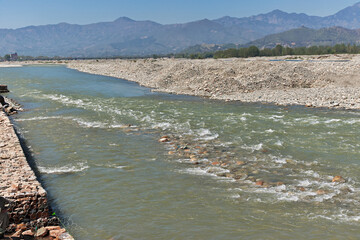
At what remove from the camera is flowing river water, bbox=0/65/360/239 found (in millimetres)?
9656

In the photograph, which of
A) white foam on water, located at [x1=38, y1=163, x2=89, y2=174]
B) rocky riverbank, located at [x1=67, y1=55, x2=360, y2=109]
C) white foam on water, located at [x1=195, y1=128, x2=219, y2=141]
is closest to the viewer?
white foam on water, located at [x1=38, y1=163, x2=89, y2=174]

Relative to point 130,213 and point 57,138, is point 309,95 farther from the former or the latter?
point 130,213

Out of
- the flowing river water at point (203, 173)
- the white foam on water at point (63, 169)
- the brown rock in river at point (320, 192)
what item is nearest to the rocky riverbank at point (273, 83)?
the flowing river water at point (203, 173)

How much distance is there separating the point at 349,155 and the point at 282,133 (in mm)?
4790

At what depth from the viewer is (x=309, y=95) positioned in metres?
31.6

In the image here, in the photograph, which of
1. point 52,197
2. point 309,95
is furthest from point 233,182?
point 309,95

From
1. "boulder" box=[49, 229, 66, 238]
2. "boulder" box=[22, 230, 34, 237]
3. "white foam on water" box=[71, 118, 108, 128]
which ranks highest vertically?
"white foam on water" box=[71, 118, 108, 128]

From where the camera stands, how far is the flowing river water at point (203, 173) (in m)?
9.66

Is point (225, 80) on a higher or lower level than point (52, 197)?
higher

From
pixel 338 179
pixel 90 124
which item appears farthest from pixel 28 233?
pixel 90 124

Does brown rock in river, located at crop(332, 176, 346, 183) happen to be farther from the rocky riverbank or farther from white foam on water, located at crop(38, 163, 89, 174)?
the rocky riverbank

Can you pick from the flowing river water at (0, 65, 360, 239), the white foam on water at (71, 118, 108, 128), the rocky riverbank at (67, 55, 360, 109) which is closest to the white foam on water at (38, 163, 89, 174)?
the flowing river water at (0, 65, 360, 239)

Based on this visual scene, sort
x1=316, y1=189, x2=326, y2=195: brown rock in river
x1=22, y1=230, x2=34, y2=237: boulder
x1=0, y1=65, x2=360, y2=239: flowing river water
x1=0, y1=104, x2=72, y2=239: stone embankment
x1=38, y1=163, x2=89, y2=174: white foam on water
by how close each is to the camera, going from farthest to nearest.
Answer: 1. x1=38, y1=163, x2=89, y2=174: white foam on water
2. x1=316, y1=189, x2=326, y2=195: brown rock in river
3. x1=0, y1=65, x2=360, y2=239: flowing river water
4. x1=0, y1=104, x2=72, y2=239: stone embankment
5. x1=22, y1=230, x2=34, y2=237: boulder

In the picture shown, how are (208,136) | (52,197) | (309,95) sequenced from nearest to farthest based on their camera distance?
(52,197)
(208,136)
(309,95)
